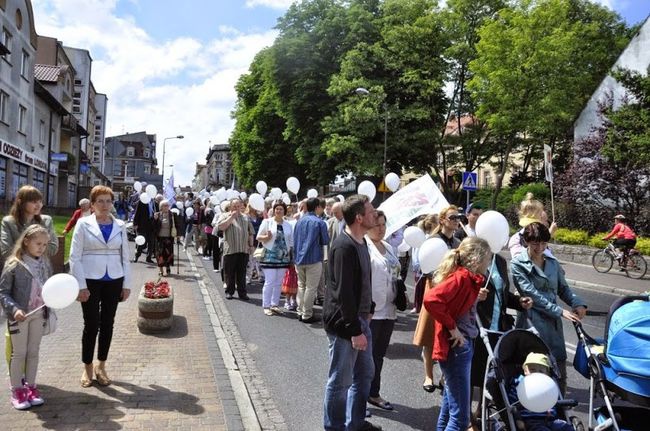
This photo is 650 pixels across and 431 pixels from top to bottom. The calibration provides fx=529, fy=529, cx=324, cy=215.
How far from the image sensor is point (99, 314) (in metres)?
5.37

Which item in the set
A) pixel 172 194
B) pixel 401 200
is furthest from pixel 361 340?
pixel 172 194

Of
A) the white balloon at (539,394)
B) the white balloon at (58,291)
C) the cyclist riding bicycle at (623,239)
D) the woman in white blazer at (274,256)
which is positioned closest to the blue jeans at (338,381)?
the white balloon at (539,394)

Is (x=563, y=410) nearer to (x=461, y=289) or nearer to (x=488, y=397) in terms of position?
(x=488, y=397)

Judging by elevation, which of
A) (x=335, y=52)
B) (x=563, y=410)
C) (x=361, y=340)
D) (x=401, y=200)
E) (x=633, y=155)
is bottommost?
(x=563, y=410)

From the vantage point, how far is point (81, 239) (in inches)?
203

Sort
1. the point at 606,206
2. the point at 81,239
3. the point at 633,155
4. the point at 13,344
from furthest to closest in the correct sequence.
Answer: the point at 606,206 → the point at 633,155 → the point at 81,239 → the point at 13,344

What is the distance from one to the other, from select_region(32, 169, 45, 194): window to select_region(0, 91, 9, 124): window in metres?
5.42

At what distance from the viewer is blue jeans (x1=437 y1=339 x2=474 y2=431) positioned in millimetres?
3812

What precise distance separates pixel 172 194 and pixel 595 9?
109ft

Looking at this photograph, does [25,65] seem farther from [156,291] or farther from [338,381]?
[338,381]

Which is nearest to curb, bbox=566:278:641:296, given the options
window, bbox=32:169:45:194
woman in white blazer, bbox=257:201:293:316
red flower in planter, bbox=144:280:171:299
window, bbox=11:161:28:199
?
woman in white blazer, bbox=257:201:293:316

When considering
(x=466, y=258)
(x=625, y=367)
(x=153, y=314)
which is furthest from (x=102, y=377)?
(x=625, y=367)

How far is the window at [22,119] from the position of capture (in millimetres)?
28938

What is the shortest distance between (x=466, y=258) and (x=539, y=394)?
105 centimetres
